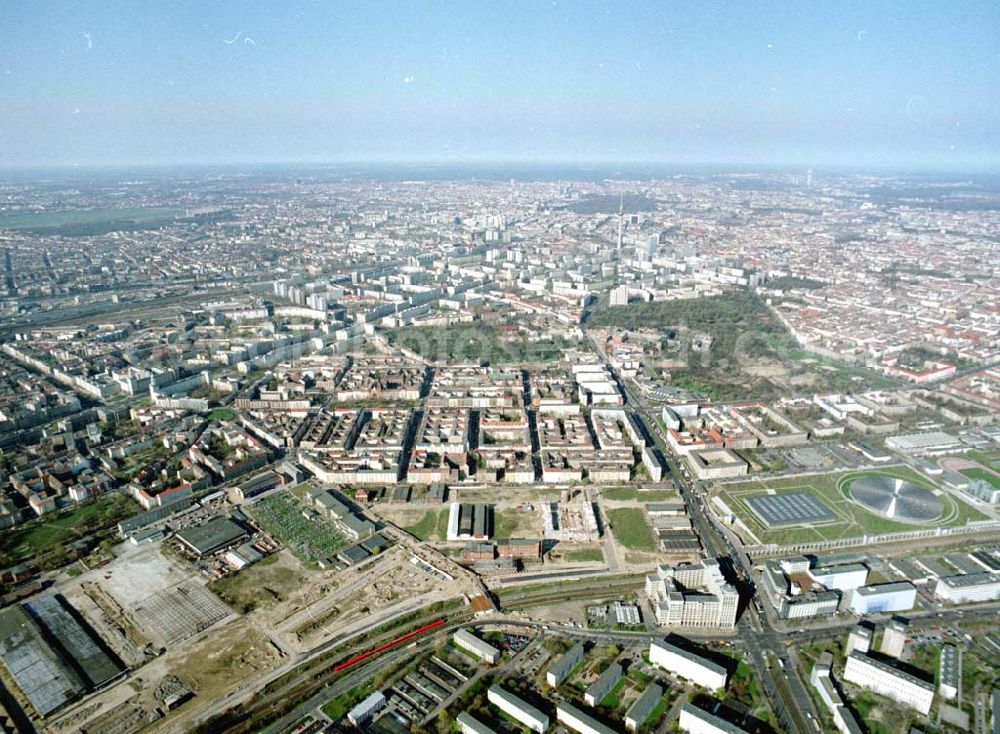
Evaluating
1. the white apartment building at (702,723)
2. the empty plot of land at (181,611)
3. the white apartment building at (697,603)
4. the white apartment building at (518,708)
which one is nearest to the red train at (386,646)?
the white apartment building at (518,708)

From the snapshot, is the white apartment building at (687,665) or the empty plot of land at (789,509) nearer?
the white apartment building at (687,665)

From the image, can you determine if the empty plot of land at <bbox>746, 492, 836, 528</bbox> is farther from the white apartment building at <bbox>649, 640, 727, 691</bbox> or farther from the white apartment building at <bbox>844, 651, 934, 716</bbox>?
the white apartment building at <bbox>649, 640, 727, 691</bbox>

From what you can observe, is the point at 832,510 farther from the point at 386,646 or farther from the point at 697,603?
the point at 386,646

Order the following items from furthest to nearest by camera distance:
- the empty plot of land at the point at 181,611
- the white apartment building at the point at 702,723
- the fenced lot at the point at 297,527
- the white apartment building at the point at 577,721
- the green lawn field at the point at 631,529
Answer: the green lawn field at the point at 631,529 → the fenced lot at the point at 297,527 → the empty plot of land at the point at 181,611 → the white apartment building at the point at 577,721 → the white apartment building at the point at 702,723

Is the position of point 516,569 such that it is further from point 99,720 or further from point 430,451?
point 99,720

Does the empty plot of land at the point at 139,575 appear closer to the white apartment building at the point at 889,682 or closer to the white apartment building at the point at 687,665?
the white apartment building at the point at 687,665

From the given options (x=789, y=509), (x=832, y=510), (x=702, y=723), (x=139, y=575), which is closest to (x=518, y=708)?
(x=702, y=723)
